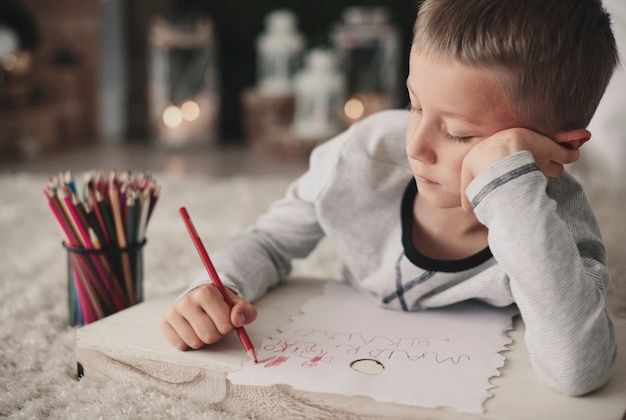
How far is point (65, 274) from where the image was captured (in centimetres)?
117

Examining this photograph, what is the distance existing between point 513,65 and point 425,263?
26 cm

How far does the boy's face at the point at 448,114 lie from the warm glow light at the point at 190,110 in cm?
217

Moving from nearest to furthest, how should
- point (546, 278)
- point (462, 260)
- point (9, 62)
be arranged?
1. point (546, 278)
2. point (462, 260)
3. point (9, 62)

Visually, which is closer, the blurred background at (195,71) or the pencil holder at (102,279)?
the pencil holder at (102,279)

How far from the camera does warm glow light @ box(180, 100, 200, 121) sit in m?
2.78

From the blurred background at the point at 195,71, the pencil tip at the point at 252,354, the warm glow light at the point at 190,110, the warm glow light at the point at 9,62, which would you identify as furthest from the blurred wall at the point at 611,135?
the warm glow light at the point at 9,62

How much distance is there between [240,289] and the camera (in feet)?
2.68

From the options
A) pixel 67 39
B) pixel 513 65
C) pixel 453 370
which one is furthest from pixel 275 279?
pixel 67 39

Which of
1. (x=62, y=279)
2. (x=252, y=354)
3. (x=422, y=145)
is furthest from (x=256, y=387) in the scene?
(x=62, y=279)

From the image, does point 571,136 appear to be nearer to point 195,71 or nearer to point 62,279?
point 62,279

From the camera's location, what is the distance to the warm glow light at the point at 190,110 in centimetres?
278

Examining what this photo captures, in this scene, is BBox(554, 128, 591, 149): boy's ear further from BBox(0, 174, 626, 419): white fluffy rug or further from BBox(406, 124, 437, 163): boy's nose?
BBox(0, 174, 626, 419): white fluffy rug

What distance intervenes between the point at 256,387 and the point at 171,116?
2.23m

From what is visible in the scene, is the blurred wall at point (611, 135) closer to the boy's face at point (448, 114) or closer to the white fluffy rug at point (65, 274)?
the white fluffy rug at point (65, 274)
